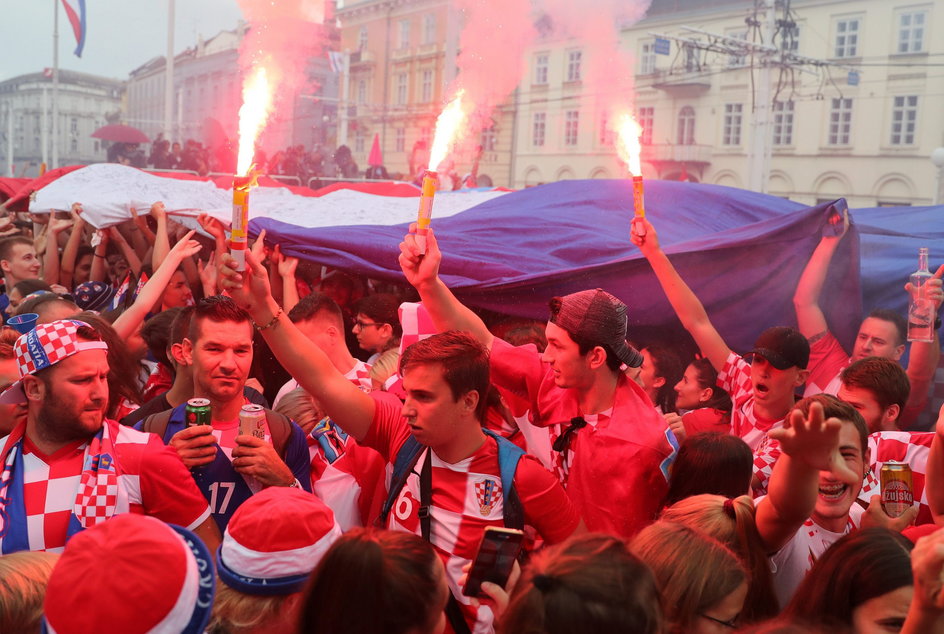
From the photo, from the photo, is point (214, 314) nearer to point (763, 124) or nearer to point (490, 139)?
point (763, 124)

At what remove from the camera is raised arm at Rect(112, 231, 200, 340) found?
4414 mm

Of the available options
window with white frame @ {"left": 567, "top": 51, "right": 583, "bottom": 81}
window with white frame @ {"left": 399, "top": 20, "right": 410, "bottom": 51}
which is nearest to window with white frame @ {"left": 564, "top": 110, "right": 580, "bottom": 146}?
window with white frame @ {"left": 567, "top": 51, "right": 583, "bottom": 81}

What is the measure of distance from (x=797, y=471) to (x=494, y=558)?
0.83m

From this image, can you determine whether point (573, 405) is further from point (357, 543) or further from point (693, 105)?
point (693, 105)

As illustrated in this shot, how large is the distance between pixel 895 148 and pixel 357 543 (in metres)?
31.0

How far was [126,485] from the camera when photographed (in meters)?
2.73

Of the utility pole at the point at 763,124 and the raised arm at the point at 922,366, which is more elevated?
the utility pole at the point at 763,124

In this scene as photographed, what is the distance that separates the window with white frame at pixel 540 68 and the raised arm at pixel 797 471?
29285 mm

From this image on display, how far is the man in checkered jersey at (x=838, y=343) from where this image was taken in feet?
14.6

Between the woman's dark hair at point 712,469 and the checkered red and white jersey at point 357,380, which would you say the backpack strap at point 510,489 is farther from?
the checkered red and white jersey at point 357,380

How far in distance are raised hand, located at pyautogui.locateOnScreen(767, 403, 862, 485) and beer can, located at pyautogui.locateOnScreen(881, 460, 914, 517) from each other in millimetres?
722

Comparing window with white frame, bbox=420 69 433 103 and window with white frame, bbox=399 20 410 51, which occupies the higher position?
window with white frame, bbox=399 20 410 51

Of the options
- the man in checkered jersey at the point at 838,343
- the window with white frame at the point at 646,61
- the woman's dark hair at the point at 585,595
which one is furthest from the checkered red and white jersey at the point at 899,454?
the window with white frame at the point at 646,61

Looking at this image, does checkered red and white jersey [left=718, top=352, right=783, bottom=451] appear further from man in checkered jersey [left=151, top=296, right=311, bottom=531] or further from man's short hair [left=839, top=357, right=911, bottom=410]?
man in checkered jersey [left=151, top=296, right=311, bottom=531]
